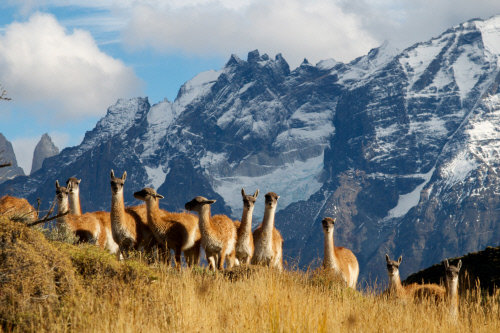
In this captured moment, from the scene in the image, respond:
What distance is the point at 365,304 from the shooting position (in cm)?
1502

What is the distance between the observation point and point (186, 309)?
454 inches

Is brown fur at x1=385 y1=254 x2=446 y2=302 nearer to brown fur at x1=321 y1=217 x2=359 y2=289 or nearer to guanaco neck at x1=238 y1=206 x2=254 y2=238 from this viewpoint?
brown fur at x1=321 y1=217 x2=359 y2=289

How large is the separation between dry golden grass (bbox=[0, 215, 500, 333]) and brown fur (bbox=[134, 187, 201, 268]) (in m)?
5.22

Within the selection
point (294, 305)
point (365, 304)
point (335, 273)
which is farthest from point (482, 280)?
point (294, 305)

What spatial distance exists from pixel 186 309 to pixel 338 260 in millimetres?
12878

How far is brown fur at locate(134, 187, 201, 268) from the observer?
20.0 meters

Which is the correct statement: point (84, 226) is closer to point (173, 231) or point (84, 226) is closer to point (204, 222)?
point (173, 231)

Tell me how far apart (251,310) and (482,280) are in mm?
14613

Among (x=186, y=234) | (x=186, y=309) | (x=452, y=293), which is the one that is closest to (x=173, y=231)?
(x=186, y=234)

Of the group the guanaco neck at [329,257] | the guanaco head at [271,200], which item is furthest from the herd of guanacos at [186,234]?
the guanaco neck at [329,257]

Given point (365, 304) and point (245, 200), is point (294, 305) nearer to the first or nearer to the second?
point (365, 304)

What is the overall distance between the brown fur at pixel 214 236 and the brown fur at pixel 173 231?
1.66 ft

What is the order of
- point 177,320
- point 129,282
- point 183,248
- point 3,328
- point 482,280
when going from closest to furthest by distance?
point 3,328 → point 177,320 → point 129,282 → point 183,248 → point 482,280

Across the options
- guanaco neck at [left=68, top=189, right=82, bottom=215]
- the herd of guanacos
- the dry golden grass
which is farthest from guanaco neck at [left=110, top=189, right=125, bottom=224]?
the dry golden grass
